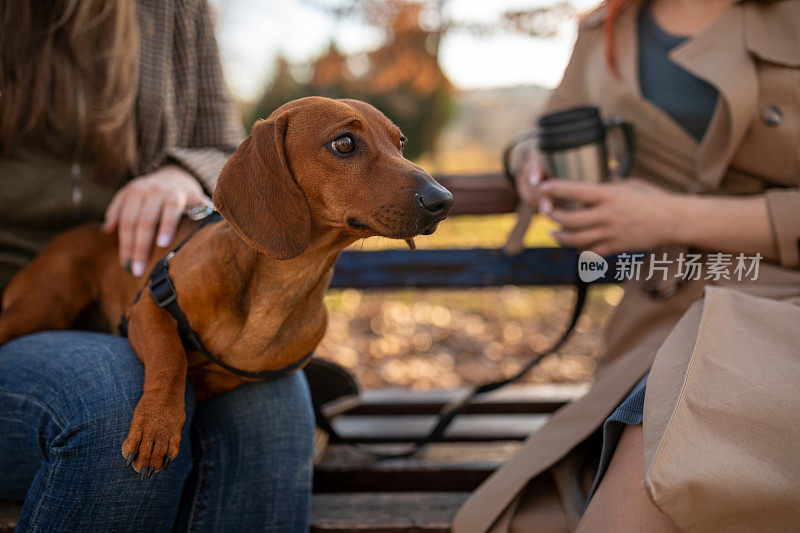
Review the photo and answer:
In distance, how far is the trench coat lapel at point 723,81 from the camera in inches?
67.9

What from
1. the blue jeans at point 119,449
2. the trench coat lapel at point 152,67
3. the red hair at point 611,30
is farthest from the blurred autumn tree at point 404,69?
the blue jeans at point 119,449

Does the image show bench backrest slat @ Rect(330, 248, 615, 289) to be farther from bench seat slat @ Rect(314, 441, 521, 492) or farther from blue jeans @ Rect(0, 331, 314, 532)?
blue jeans @ Rect(0, 331, 314, 532)

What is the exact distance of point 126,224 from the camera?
158cm

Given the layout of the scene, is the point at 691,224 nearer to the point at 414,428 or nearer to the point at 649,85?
the point at 649,85

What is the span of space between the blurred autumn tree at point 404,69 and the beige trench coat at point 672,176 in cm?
485

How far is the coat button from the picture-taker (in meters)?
1.73

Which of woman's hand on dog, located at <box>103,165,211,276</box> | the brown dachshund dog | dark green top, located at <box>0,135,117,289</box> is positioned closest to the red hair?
the brown dachshund dog

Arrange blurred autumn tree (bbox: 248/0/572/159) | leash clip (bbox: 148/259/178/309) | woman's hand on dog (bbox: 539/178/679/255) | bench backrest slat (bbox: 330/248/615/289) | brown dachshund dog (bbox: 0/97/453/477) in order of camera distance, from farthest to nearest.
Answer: blurred autumn tree (bbox: 248/0/572/159)
bench backrest slat (bbox: 330/248/615/289)
woman's hand on dog (bbox: 539/178/679/255)
leash clip (bbox: 148/259/178/309)
brown dachshund dog (bbox: 0/97/453/477)

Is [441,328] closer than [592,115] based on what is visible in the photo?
No

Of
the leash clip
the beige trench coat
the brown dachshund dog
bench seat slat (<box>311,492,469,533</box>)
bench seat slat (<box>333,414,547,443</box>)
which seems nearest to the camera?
the brown dachshund dog

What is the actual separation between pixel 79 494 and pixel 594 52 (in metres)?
1.99

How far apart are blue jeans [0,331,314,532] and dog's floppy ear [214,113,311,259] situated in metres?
0.46

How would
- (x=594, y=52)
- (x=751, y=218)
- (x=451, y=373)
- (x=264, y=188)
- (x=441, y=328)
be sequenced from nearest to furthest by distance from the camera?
(x=264, y=188) → (x=751, y=218) → (x=594, y=52) → (x=451, y=373) → (x=441, y=328)

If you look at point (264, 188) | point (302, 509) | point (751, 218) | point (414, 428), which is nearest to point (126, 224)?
point (264, 188)
